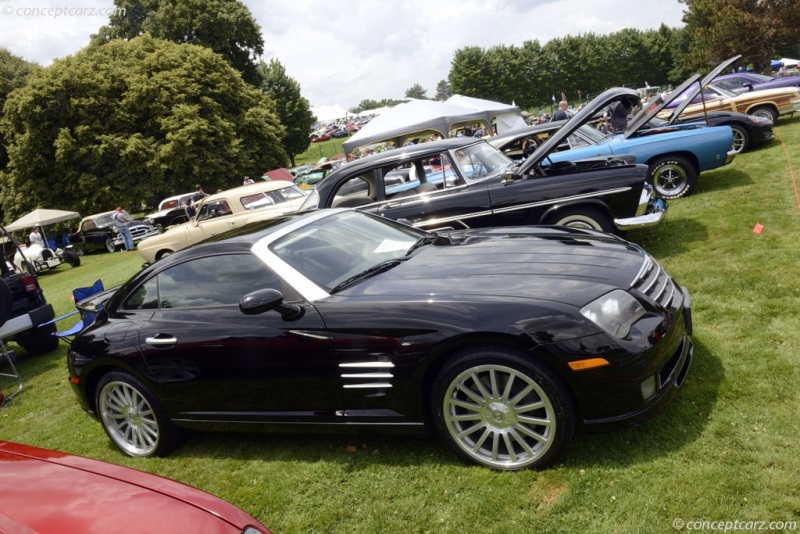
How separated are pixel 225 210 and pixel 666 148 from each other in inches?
356

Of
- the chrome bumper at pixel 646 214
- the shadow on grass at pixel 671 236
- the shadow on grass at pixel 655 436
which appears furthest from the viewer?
the shadow on grass at pixel 671 236

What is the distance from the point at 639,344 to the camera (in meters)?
2.78

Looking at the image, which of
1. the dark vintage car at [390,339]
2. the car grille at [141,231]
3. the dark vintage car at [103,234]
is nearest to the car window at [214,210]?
the dark vintage car at [390,339]

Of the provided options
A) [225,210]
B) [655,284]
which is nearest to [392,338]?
[655,284]

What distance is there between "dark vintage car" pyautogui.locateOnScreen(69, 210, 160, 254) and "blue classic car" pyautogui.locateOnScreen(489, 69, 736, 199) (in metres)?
19.0

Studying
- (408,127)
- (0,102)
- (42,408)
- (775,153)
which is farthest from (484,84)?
(42,408)

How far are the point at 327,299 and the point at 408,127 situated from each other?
47.4 feet

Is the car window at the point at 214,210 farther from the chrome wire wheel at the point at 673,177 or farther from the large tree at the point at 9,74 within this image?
the large tree at the point at 9,74

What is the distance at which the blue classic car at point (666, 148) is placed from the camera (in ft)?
27.1

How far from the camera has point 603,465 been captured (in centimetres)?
292

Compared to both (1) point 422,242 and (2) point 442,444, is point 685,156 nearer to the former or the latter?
(1) point 422,242

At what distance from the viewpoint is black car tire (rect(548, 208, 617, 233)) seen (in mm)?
6176

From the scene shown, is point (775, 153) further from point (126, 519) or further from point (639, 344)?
point (126, 519)

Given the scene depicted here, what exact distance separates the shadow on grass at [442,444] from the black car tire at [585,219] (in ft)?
8.14
